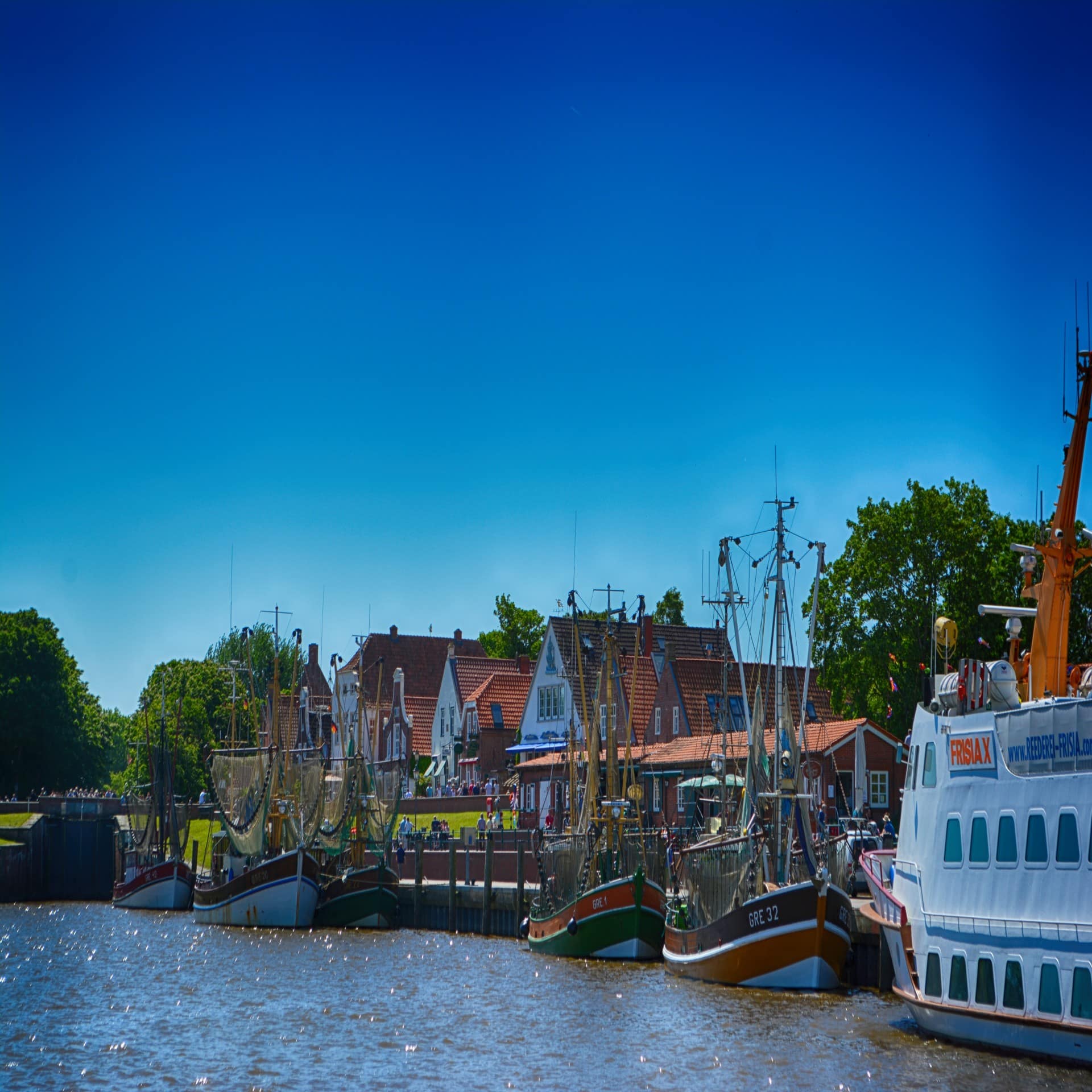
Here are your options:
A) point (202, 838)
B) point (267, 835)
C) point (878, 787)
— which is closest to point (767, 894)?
point (878, 787)

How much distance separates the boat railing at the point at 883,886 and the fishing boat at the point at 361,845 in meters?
27.9

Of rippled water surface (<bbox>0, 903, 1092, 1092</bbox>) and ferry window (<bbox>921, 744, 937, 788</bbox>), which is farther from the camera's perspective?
ferry window (<bbox>921, 744, 937, 788</bbox>)

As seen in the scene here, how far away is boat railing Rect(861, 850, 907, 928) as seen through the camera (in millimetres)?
28734

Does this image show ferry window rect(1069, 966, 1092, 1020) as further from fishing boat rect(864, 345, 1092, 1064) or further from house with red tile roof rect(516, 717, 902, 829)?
house with red tile roof rect(516, 717, 902, 829)

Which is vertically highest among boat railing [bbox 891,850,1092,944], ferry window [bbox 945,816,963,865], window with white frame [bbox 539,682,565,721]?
window with white frame [bbox 539,682,565,721]

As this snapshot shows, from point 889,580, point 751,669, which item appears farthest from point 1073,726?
point 751,669

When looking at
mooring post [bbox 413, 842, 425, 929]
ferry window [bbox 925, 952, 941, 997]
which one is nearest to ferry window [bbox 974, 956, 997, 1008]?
ferry window [bbox 925, 952, 941, 997]

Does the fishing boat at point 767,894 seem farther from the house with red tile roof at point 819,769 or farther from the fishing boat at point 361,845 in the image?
the fishing boat at point 361,845

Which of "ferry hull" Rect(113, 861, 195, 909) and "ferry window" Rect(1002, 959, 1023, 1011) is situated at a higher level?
"ferry window" Rect(1002, 959, 1023, 1011)

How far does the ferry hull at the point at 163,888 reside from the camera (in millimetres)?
72688

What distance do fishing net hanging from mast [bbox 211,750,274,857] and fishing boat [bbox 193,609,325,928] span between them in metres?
0.03

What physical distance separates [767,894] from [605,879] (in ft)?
31.1

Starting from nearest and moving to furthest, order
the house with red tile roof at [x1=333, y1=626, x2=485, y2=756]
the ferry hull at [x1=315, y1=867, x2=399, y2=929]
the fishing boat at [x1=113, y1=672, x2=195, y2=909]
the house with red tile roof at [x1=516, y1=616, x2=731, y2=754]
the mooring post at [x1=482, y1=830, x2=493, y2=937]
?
the mooring post at [x1=482, y1=830, x2=493, y2=937] < the ferry hull at [x1=315, y1=867, x2=399, y2=929] < the fishing boat at [x1=113, y1=672, x2=195, y2=909] < the house with red tile roof at [x1=516, y1=616, x2=731, y2=754] < the house with red tile roof at [x1=333, y1=626, x2=485, y2=756]

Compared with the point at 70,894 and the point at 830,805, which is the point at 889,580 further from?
the point at 70,894
